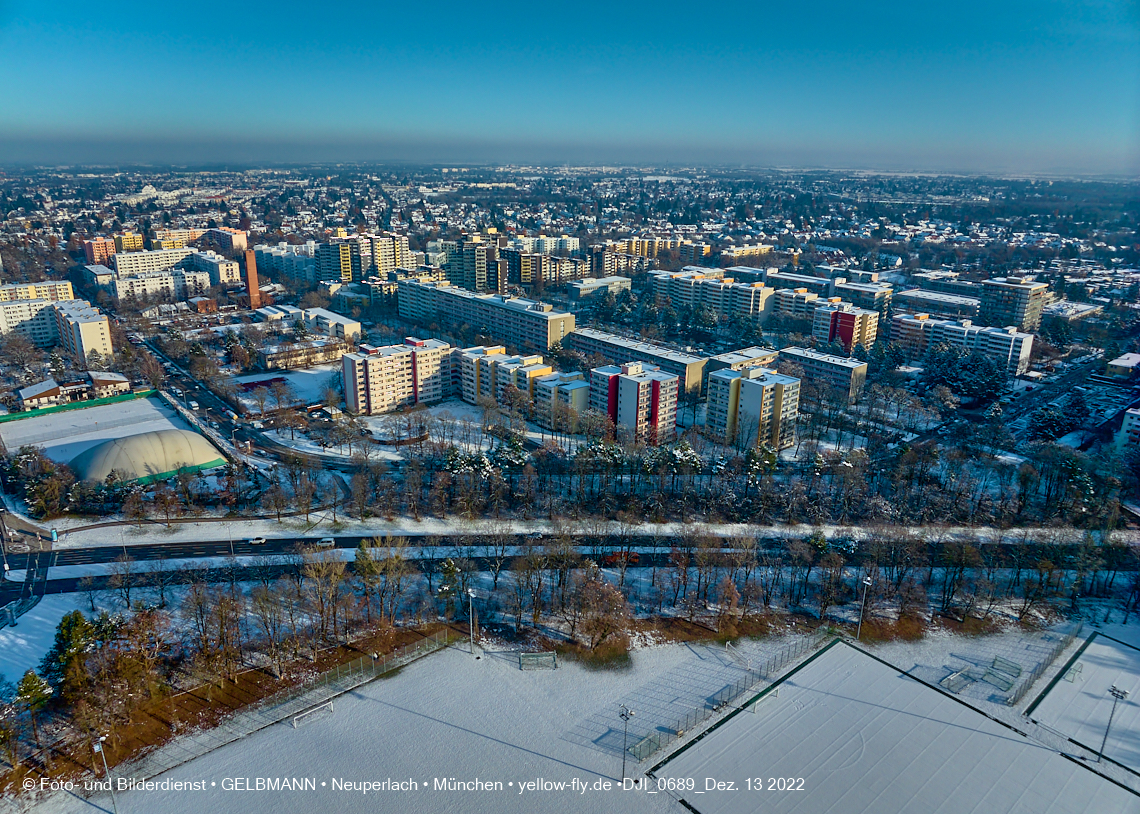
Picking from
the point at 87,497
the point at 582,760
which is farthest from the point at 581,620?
the point at 87,497

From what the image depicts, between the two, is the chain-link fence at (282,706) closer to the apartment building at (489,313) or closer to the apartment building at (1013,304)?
the apartment building at (489,313)

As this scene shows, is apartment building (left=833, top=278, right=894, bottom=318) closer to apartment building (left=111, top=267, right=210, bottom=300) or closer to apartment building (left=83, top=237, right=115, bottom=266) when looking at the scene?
apartment building (left=111, top=267, right=210, bottom=300)

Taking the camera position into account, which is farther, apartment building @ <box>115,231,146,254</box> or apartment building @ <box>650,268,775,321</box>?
apartment building @ <box>115,231,146,254</box>

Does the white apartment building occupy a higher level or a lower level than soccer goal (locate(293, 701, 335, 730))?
higher

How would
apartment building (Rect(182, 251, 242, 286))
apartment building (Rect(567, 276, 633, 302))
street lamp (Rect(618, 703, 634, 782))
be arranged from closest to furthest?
street lamp (Rect(618, 703, 634, 782))
apartment building (Rect(567, 276, 633, 302))
apartment building (Rect(182, 251, 242, 286))

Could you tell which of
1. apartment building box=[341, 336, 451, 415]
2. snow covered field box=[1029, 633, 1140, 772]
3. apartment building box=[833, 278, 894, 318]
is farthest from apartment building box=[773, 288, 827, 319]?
snow covered field box=[1029, 633, 1140, 772]

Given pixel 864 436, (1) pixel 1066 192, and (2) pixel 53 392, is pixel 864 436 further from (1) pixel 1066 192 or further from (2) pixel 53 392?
(1) pixel 1066 192

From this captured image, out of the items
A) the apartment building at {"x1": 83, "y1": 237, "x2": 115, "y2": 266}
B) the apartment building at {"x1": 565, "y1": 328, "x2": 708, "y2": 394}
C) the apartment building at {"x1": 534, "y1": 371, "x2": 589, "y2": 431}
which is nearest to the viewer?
the apartment building at {"x1": 534, "y1": 371, "x2": 589, "y2": 431}
